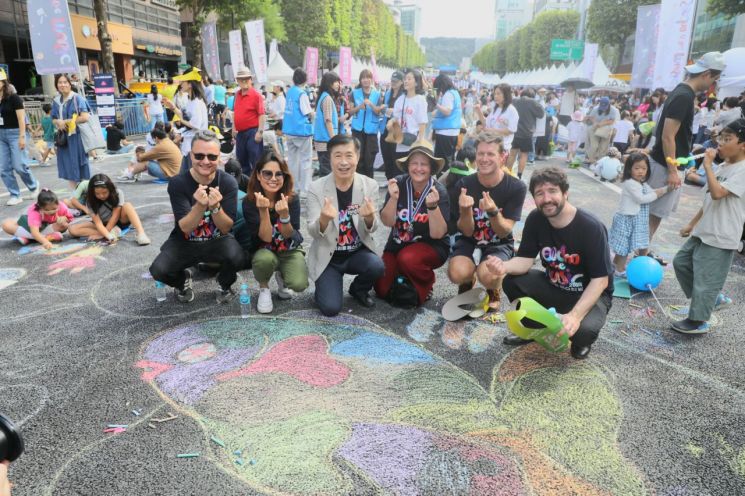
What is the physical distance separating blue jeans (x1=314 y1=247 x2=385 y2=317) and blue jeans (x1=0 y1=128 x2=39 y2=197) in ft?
17.6

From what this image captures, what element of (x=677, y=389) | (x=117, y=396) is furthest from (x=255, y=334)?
(x=677, y=389)

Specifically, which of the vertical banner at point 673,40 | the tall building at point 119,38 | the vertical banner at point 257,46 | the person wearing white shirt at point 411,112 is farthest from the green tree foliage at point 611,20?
the person wearing white shirt at point 411,112

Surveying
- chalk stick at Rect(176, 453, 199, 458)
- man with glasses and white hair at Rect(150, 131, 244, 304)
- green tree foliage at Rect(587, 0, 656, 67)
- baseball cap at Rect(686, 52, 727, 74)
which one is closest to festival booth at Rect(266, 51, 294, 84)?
man with glasses and white hair at Rect(150, 131, 244, 304)

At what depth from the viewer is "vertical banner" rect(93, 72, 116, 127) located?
38.7 feet

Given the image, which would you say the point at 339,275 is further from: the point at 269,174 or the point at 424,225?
the point at 269,174

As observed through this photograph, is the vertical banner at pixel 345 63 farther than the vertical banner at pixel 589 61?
No

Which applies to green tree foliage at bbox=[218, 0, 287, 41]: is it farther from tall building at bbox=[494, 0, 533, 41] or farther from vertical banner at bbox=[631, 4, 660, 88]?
tall building at bbox=[494, 0, 533, 41]

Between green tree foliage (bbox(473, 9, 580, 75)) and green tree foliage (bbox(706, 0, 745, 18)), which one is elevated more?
green tree foliage (bbox(473, 9, 580, 75))

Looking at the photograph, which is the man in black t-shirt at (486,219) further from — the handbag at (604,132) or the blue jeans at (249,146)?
the handbag at (604,132)

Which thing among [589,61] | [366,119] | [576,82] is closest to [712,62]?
[366,119]

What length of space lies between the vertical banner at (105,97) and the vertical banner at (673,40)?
12220 millimetres

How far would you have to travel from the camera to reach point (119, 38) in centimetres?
2623

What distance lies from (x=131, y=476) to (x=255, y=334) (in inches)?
Answer: 55.8

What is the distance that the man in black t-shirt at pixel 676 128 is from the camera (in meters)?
4.38
